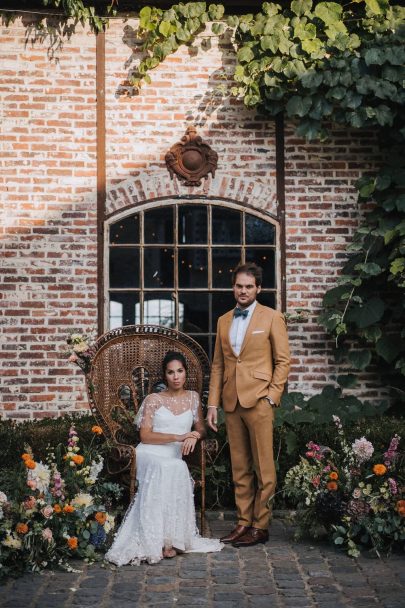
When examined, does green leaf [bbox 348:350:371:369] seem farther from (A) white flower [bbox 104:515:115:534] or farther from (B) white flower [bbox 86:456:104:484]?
(A) white flower [bbox 104:515:115:534]

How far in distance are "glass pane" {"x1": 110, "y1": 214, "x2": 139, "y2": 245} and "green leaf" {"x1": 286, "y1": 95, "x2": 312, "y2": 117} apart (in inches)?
65.7

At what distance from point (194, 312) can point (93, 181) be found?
4.95ft

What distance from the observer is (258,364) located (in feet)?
17.3

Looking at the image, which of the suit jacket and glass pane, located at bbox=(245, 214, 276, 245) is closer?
the suit jacket

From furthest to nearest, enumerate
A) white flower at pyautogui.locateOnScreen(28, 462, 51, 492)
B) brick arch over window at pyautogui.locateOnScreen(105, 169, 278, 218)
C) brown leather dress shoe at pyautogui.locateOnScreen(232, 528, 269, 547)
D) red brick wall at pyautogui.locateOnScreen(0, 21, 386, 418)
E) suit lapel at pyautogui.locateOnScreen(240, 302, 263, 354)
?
brick arch over window at pyautogui.locateOnScreen(105, 169, 278, 218), red brick wall at pyautogui.locateOnScreen(0, 21, 386, 418), suit lapel at pyautogui.locateOnScreen(240, 302, 263, 354), brown leather dress shoe at pyautogui.locateOnScreen(232, 528, 269, 547), white flower at pyautogui.locateOnScreen(28, 462, 51, 492)

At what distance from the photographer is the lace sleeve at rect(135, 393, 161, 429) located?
5414 millimetres

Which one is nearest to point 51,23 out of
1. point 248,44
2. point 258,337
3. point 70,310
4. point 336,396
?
point 248,44

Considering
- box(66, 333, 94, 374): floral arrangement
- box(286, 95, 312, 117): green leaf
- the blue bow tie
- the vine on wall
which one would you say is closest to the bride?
the blue bow tie

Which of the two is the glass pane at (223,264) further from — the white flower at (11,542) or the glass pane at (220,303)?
the white flower at (11,542)

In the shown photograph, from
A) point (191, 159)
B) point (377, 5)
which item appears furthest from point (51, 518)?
point (377, 5)

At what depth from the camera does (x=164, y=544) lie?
4965mm

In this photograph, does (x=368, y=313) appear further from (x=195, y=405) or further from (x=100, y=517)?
(x=100, y=517)

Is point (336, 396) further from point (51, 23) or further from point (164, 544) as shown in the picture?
point (51, 23)

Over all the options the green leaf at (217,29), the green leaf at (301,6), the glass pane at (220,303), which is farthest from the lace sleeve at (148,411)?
the green leaf at (301,6)
